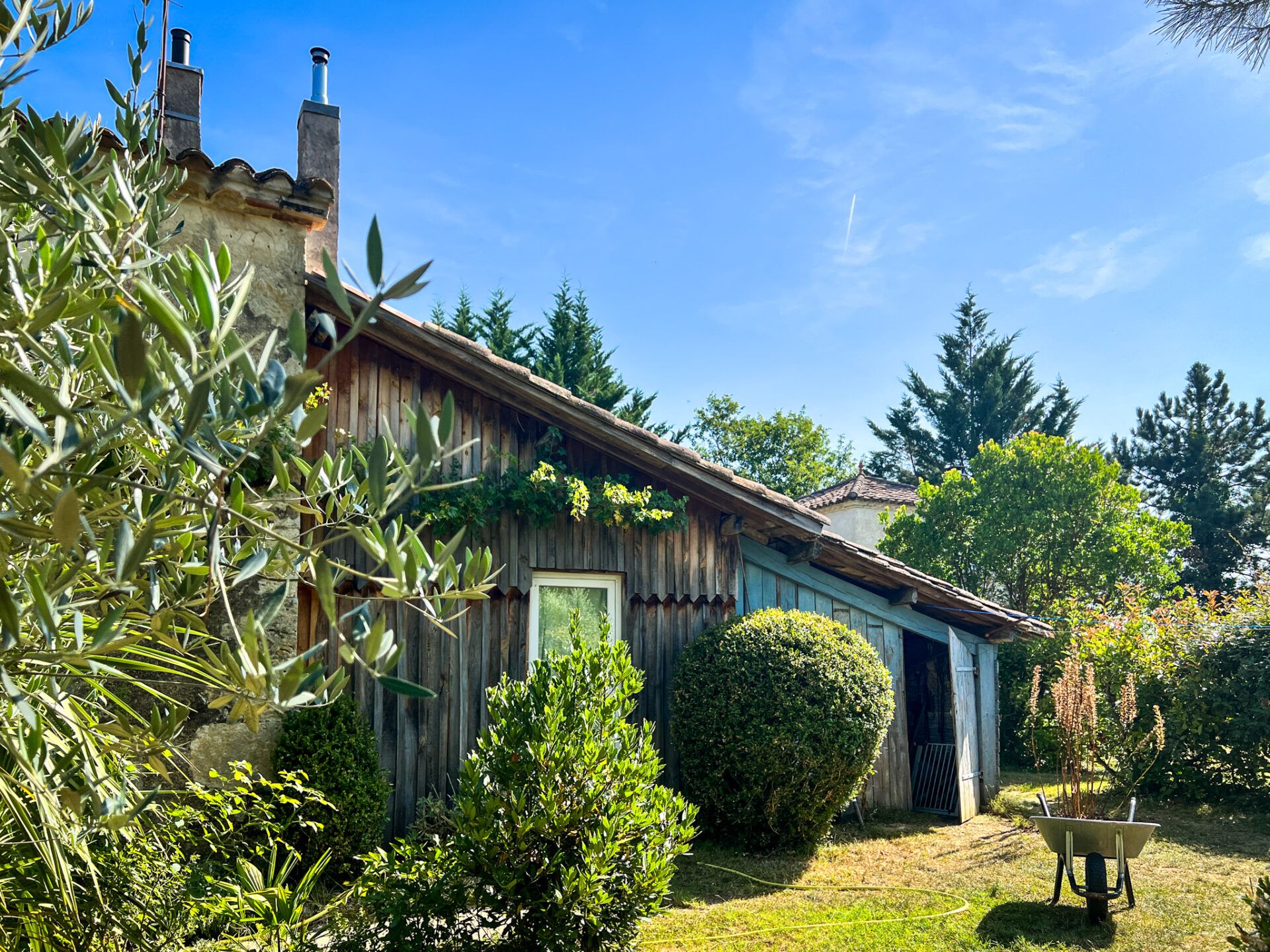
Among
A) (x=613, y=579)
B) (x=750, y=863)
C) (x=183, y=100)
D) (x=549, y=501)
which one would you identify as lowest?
(x=750, y=863)

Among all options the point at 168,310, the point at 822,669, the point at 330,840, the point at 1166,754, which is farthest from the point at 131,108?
the point at 1166,754

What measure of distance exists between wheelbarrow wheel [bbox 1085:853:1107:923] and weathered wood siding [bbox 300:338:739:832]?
3714 millimetres

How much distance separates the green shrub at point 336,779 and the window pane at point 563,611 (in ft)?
6.48

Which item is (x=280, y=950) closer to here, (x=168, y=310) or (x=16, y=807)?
(x=16, y=807)

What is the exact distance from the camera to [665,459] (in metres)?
7.77

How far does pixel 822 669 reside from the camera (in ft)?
24.8

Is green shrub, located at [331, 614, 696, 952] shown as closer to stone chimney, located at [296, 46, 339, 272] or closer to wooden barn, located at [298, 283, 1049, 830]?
wooden barn, located at [298, 283, 1049, 830]

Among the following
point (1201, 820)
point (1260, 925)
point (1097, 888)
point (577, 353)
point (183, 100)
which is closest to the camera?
point (1260, 925)

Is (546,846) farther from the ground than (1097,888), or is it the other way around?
(546,846)

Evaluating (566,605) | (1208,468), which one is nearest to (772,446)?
(1208,468)

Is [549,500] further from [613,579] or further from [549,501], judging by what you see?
[613,579]

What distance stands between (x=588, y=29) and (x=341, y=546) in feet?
16.0

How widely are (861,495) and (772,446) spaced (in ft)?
32.3

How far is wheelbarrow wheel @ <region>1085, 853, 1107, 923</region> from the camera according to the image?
17.8 feet
